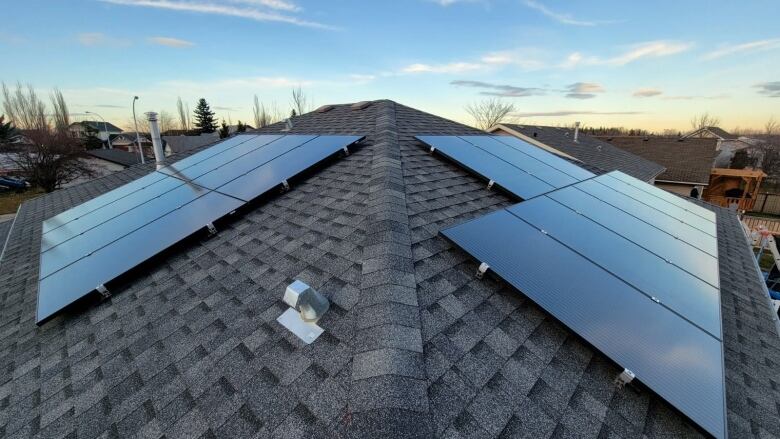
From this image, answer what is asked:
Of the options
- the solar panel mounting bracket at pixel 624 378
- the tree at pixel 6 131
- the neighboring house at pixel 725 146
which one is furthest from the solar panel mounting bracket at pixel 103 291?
the neighboring house at pixel 725 146

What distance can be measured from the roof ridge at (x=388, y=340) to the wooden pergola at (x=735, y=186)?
40.6 m

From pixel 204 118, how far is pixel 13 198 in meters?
43.9

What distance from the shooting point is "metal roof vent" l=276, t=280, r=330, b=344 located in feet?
8.05

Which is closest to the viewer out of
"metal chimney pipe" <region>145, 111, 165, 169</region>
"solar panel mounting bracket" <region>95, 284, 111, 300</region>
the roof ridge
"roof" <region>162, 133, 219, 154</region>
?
the roof ridge

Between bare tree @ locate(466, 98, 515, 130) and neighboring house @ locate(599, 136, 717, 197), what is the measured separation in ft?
72.9

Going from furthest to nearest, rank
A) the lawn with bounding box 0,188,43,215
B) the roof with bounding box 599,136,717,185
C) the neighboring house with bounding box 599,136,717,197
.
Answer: the lawn with bounding box 0,188,43,215
the roof with bounding box 599,136,717,185
the neighboring house with bounding box 599,136,717,197

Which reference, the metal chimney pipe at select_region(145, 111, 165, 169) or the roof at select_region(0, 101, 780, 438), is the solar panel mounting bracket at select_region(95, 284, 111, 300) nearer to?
the roof at select_region(0, 101, 780, 438)

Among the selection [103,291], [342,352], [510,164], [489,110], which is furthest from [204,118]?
[342,352]

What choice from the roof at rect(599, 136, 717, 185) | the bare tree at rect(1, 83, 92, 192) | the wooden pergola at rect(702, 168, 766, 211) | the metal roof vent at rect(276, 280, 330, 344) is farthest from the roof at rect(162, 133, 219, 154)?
the wooden pergola at rect(702, 168, 766, 211)

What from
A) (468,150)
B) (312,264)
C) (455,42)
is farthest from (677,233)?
(455,42)

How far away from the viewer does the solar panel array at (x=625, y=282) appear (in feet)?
7.89

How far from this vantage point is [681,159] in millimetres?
29062

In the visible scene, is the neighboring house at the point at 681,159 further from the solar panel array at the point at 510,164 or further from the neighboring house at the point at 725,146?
the solar panel array at the point at 510,164

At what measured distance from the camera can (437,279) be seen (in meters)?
3.02
